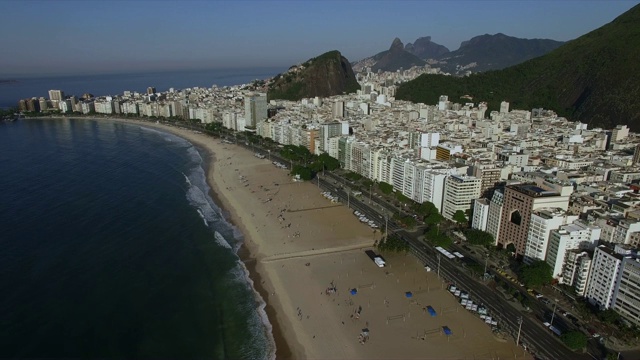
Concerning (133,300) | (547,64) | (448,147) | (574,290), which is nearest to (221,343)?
(133,300)

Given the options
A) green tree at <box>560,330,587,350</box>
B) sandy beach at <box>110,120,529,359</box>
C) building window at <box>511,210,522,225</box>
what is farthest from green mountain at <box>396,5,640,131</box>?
green tree at <box>560,330,587,350</box>

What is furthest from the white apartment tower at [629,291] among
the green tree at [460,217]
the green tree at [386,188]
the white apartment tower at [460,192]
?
the green tree at [386,188]

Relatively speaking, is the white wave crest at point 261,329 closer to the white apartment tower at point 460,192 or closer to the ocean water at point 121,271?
the ocean water at point 121,271

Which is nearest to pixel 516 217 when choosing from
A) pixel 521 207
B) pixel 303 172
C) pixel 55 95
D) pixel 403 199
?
pixel 521 207

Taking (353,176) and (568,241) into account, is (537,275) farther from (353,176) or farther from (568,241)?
(353,176)

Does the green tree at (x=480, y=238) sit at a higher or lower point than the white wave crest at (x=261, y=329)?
higher
